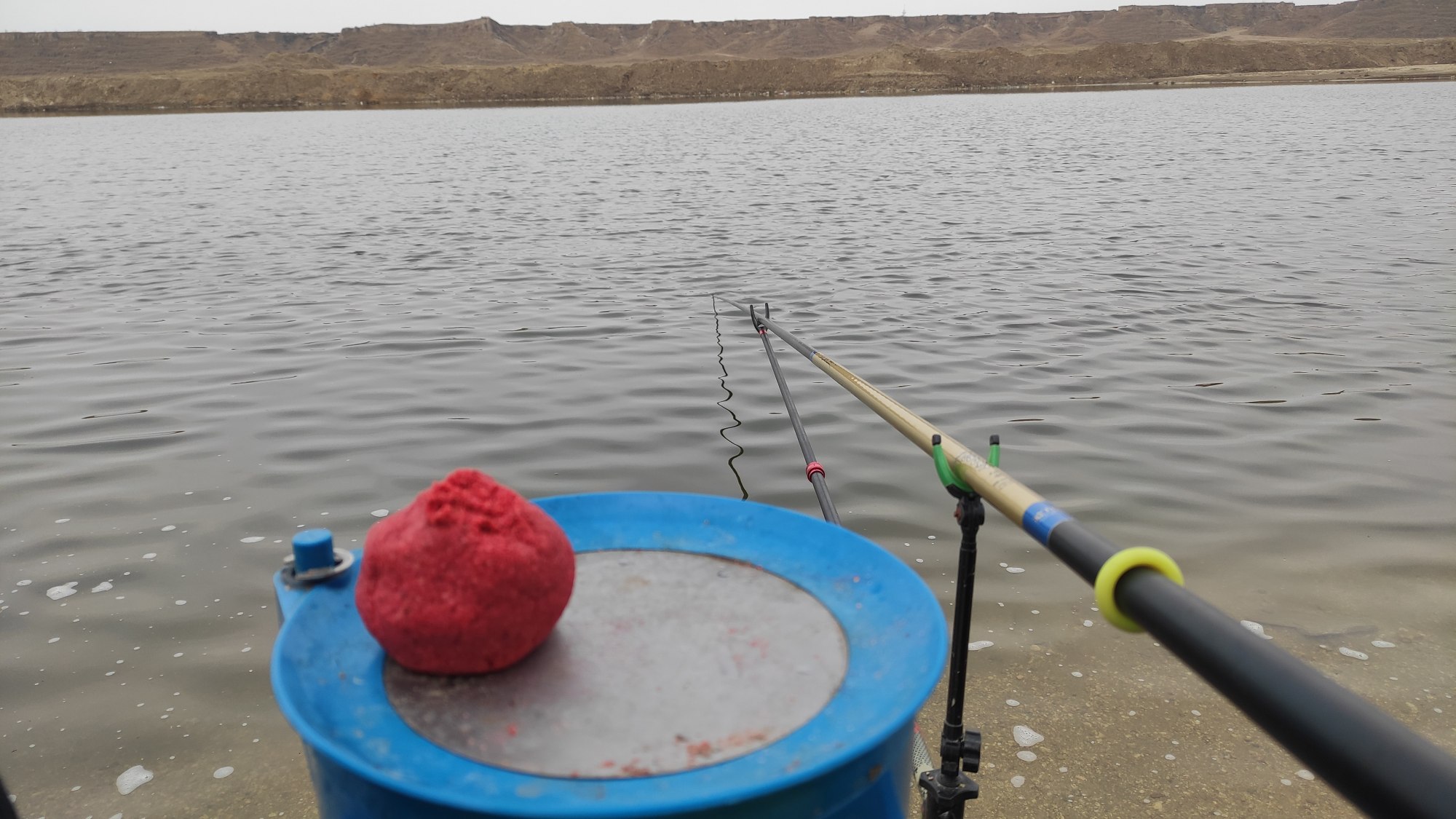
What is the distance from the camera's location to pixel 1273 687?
86cm

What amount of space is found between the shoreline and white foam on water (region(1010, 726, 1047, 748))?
70.2 metres

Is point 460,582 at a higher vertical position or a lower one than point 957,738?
higher

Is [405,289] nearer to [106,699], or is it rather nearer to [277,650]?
[106,699]

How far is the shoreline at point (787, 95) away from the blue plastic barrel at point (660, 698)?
7076 cm

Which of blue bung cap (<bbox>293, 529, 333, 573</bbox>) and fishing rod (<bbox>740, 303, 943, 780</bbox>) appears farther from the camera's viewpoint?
fishing rod (<bbox>740, 303, 943, 780</bbox>)

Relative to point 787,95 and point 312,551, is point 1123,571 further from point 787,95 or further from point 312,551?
point 787,95

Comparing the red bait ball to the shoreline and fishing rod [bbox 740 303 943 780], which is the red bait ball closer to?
fishing rod [bbox 740 303 943 780]

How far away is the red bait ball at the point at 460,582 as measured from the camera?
147 cm

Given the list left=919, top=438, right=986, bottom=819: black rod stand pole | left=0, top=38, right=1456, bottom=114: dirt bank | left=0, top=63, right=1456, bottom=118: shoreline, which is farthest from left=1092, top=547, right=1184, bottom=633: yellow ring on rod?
left=0, top=38, right=1456, bottom=114: dirt bank

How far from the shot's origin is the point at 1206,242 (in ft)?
37.1

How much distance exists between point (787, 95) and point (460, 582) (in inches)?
3315

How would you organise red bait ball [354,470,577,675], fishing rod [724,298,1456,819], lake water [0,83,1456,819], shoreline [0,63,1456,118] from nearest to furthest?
fishing rod [724,298,1456,819], red bait ball [354,470,577,675], lake water [0,83,1456,819], shoreline [0,63,1456,118]

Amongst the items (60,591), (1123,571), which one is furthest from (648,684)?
(60,591)

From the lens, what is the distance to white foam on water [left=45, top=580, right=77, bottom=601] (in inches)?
154
